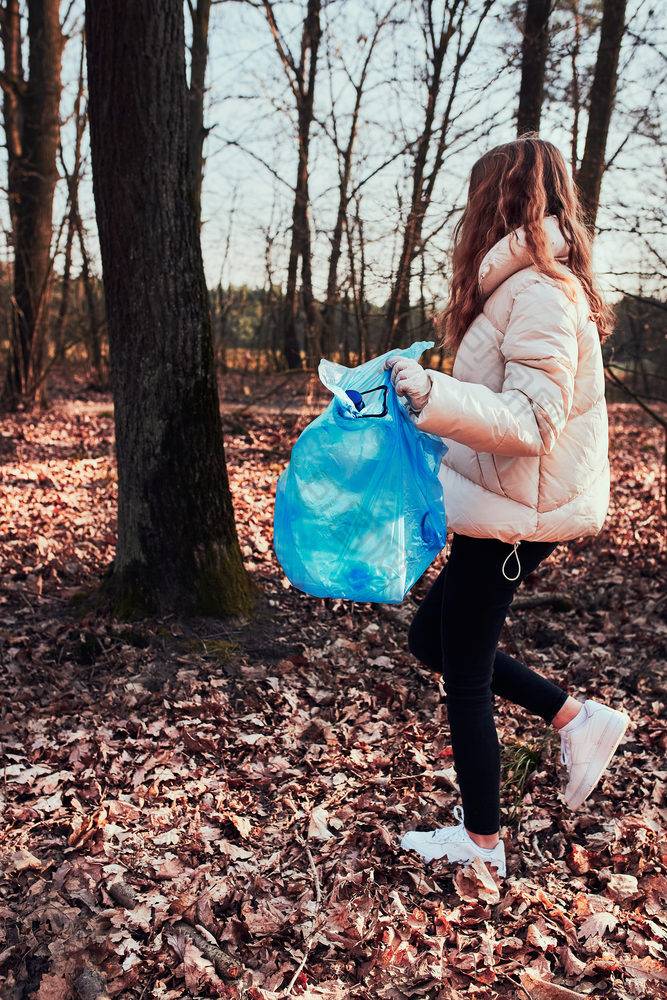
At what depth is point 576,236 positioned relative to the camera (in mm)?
2096

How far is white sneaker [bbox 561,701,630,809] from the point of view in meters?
2.53

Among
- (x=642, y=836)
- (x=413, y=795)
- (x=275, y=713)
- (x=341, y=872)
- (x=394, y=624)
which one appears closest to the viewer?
(x=341, y=872)

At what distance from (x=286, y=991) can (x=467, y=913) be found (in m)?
0.62

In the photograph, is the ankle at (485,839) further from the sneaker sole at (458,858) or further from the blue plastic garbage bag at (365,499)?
the blue plastic garbage bag at (365,499)

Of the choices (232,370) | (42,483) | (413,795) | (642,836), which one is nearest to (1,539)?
(42,483)

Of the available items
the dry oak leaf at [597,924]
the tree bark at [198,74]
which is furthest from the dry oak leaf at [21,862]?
the tree bark at [198,74]

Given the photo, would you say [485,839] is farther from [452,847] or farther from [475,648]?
[475,648]

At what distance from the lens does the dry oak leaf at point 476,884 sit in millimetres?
2385

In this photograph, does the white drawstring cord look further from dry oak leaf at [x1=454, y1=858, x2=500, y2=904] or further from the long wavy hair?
dry oak leaf at [x1=454, y1=858, x2=500, y2=904]

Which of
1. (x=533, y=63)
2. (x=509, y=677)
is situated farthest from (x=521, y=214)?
(x=533, y=63)

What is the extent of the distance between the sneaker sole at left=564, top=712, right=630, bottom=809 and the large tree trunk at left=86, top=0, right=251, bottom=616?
2020 millimetres

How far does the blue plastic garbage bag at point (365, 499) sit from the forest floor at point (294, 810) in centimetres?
101

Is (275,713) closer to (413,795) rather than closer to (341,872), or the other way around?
(413,795)

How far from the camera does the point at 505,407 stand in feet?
6.18
